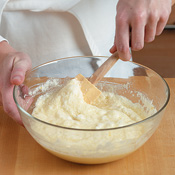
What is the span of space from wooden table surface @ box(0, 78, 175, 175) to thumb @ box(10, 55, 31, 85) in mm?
162

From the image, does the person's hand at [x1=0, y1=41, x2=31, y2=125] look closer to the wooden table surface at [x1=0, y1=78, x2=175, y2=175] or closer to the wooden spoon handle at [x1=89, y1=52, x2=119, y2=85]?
the wooden table surface at [x1=0, y1=78, x2=175, y2=175]

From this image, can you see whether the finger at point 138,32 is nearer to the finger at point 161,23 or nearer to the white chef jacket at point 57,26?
the finger at point 161,23

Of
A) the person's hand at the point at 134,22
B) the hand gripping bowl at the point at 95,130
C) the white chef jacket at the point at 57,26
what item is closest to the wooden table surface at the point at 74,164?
the hand gripping bowl at the point at 95,130

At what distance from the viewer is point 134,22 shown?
2.81 ft

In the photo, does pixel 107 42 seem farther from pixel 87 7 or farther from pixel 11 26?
pixel 11 26

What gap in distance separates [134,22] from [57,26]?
46 centimetres

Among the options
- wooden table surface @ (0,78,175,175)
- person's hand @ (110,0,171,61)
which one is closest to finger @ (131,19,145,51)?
person's hand @ (110,0,171,61)

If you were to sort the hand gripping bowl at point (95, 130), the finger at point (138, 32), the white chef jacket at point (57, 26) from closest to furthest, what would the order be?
the hand gripping bowl at point (95, 130) < the finger at point (138, 32) < the white chef jacket at point (57, 26)

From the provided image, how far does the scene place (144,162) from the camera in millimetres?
842

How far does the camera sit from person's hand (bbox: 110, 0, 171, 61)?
2.82 feet

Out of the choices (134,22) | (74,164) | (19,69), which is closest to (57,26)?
(19,69)

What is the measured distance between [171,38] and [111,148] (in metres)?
2.14

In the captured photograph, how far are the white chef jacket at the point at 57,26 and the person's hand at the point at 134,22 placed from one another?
13.2 inches

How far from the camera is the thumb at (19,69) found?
0.91 meters
